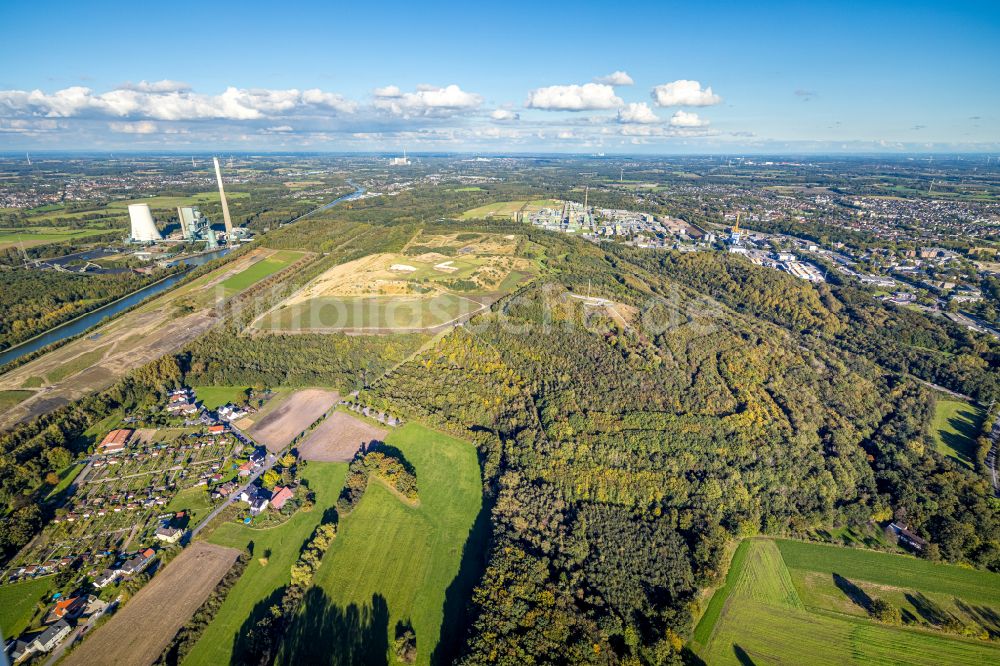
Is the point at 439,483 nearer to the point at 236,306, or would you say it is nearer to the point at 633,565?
the point at 633,565

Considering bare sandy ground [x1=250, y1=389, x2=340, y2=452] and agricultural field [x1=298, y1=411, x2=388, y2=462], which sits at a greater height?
bare sandy ground [x1=250, y1=389, x2=340, y2=452]

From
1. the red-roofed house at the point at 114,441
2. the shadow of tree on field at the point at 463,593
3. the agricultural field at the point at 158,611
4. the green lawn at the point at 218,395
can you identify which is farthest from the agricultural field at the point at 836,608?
the red-roofed house at the point at 114,441

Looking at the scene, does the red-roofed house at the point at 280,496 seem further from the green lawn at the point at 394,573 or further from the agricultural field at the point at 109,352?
the agricultural field at the point at 109,352

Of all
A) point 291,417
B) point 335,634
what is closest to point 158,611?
point 335,634

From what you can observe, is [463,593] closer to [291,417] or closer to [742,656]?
[742,656]

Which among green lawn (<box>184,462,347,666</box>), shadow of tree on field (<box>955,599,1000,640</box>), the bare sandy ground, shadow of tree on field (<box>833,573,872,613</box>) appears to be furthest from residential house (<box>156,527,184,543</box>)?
shadow of tree on field (<box>955,599,1000,640</box>)

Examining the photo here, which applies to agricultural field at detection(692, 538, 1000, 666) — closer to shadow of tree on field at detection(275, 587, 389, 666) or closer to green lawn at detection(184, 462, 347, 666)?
shadow of tree on field at detection(275, 587, 389, 666)
